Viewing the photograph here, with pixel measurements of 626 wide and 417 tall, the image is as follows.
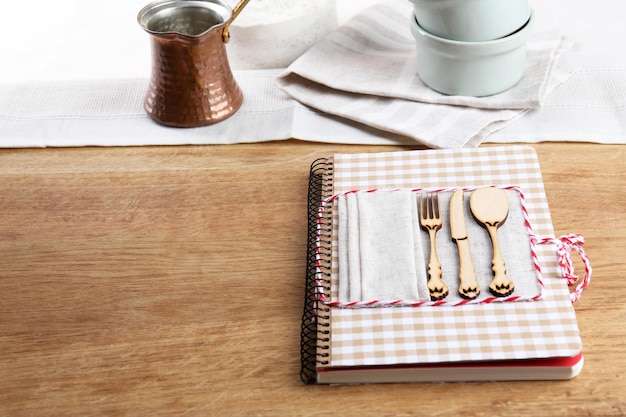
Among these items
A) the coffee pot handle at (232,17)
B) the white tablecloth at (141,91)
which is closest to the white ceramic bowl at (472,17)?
the white tablecloth at (141,91)

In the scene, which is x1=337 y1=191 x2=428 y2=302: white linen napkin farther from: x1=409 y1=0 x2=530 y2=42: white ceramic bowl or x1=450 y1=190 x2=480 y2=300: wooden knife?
x1=409 y1=0 x2=530 y2=42: white ceramic bowl

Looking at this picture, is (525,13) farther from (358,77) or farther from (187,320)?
Answer: (187,320)

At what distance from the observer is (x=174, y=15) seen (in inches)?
45.9

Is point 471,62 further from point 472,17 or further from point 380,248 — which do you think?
point 380,248

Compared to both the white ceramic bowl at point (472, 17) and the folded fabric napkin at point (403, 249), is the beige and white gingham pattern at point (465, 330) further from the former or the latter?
the white ceramic bowl at point (472, 17)

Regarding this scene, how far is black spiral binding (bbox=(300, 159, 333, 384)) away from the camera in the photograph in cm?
83

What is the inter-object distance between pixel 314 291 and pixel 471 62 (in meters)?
0.43

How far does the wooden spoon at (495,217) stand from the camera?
2.79ft

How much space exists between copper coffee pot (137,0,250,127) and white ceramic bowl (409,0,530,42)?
255 mm

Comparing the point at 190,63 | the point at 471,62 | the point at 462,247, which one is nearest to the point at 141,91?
the point at 190,63

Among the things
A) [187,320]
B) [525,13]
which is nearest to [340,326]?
[187,320]

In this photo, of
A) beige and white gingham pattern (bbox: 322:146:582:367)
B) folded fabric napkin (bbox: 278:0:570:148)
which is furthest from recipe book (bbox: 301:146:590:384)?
folded fabric napkin (bbox: 278:0:570:148)

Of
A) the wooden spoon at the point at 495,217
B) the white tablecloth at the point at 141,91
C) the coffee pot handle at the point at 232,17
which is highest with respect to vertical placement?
the coffee pot handle at the point at 232,17

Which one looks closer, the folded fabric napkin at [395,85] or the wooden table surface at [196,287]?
the wooden table surface at [196,287]
